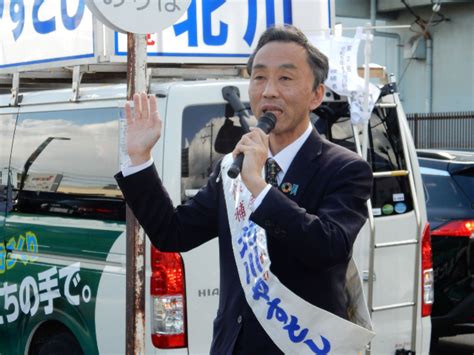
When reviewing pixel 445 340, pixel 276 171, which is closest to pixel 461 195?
pixel 445 340

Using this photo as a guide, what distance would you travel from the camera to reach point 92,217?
5410mm

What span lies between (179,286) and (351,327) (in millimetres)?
2200

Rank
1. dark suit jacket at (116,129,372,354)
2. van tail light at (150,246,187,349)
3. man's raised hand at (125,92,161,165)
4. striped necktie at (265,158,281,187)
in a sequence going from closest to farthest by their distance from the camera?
dark suit jacket at (116,129,372,354) < striped necktie at (265,158,281,187) < man's raised hand at (125,92,161,165) < van tail light at (150,246,187,349)

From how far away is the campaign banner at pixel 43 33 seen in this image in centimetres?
546

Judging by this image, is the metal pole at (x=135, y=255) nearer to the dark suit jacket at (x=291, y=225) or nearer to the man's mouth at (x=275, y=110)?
the dark suit jacket at (x=291, y=225)

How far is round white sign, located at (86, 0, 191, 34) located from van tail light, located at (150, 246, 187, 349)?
1123 millimetres

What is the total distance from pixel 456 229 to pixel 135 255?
11.9 feet

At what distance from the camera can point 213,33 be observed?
5.53 meters

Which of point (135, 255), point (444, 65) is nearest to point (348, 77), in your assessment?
point (135, 255)

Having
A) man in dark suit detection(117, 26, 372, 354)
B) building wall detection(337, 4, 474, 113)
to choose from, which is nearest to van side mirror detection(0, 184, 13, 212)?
man in dark suit detection(117, 26, 372, 354)

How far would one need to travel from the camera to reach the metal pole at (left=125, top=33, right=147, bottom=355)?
490cm

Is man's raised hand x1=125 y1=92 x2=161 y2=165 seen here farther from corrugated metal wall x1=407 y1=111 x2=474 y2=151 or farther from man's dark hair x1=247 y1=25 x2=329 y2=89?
corrugated metal wall x1=407 y1=111 x2=474 y2=151

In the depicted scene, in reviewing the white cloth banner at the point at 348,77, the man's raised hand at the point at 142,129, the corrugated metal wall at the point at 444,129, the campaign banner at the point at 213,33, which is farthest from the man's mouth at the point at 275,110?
the corrugated metal wall at the point at 444,129

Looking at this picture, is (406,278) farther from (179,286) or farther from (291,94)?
(291,94)
